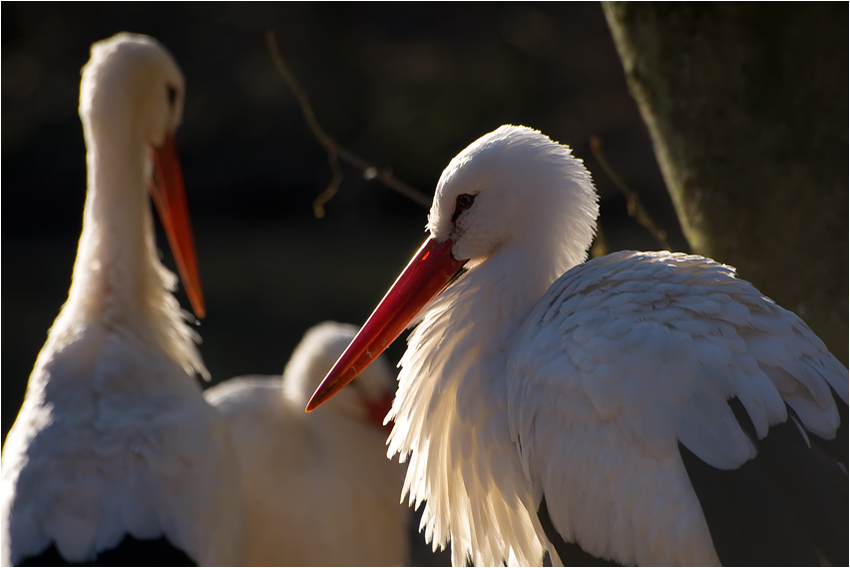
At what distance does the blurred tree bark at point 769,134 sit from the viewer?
2379mm

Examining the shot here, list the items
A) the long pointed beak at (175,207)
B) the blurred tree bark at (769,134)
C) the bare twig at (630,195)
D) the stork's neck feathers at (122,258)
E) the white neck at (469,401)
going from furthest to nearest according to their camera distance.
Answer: the long pointed beak at (175,207) < the stork's neck feathers at (122,258) < the bare twig at (630,195) < the blurred tree bark at (769,134) < the white neck at (469,401)

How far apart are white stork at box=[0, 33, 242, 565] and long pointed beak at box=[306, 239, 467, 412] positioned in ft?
2.08

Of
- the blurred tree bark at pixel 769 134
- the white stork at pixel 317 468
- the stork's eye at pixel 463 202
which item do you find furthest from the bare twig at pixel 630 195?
the white stork at pixel 317 468

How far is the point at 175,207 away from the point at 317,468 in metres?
1.14

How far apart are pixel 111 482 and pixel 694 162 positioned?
5.89 feet

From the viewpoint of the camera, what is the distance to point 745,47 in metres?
2.42

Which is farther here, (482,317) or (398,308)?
(398,308)

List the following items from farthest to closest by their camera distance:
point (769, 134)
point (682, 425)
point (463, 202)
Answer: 1. point (769, 134)
2. point (463, 202)
3. point (682, 425)

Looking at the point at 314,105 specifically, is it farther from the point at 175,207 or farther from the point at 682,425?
the point at 682,425

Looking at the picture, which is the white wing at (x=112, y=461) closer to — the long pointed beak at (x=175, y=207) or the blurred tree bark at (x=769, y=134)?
the long pointed beak at (x=175, y=207)

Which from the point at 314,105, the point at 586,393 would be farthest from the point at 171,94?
the point at 314,105

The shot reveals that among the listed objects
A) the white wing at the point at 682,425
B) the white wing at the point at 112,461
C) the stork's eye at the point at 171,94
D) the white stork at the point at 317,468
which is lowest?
the white stork at the point at 317,468

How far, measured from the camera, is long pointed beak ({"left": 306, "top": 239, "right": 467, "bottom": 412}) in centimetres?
224

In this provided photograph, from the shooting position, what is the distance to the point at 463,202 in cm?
223
